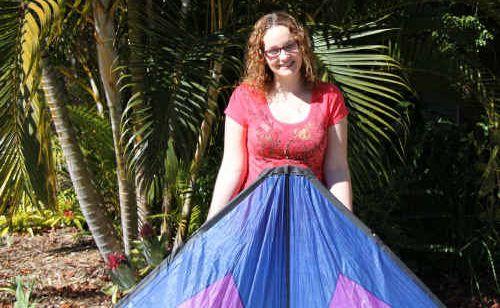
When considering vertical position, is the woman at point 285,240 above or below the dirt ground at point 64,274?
above

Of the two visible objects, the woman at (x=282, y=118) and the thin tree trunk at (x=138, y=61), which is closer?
the woman at (x=282, y=118)

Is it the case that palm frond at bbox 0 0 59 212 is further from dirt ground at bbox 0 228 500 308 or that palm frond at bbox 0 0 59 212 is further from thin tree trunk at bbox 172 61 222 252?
dirt ground at bbox 0 228 500 308

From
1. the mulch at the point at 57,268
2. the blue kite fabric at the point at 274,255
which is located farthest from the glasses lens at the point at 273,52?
the mulch at the point at 57,268

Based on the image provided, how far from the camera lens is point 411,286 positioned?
230cm

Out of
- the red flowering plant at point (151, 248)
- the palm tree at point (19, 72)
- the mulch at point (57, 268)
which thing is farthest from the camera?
the mulch at point (57, 268)


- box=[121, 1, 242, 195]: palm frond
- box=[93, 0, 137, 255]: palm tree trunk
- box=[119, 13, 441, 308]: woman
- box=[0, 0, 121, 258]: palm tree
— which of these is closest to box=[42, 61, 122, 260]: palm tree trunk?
box=[93, 0, 137, 255]: palm tree trunk

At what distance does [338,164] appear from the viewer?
8.31 ft

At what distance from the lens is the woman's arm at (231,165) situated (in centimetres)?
252

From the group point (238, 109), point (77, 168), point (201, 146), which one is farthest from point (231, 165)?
point (77, 168)

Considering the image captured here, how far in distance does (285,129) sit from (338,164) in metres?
0.25

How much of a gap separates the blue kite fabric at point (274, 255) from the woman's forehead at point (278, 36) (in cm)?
44

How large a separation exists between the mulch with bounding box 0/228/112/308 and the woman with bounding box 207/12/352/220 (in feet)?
7.41

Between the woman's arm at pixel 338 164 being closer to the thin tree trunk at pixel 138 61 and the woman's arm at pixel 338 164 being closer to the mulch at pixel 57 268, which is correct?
the thin tree trunk at pixel 138 61

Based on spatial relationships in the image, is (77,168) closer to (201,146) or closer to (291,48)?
(201,146)
